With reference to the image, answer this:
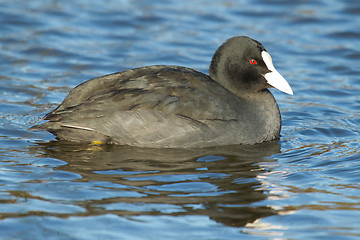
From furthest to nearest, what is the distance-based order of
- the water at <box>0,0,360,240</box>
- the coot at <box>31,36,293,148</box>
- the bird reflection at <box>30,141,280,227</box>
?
the coot at <box>31,36,293,148</box> → the bird reflection at <box>30,141,280,227</box> → the water at <box>0,0,360,240</box>

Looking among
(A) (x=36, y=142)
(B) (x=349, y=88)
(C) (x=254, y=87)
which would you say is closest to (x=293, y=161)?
(C) (x=254, y=87)

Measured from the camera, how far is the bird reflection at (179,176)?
4906 mm

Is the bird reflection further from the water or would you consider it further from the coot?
the coot

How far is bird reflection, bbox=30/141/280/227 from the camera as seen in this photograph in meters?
4.91

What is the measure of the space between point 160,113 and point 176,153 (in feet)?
1.41

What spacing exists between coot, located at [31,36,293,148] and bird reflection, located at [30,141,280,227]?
0.42 ft

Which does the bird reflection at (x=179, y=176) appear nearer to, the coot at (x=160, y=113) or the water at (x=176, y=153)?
the water at (x=176, y=153)

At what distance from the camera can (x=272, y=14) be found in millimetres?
12398

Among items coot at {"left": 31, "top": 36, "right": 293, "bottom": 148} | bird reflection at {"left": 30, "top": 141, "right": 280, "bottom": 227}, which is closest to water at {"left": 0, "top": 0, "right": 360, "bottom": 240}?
bird reflection at {"left": 30, "top": 141, "right": 280, "bottom": 227}

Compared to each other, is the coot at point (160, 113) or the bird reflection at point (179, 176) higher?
the coot at point (160, 113)

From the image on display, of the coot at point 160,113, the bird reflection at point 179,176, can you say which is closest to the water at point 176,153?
the bird reflection at point 179,176

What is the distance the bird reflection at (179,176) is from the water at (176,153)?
1 centimetres

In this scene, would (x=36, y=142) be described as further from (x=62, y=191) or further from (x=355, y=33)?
(x=355, y=33)

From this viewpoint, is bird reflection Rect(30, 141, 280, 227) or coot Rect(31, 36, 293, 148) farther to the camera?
coot Rect(31, 36, 293, 148)
